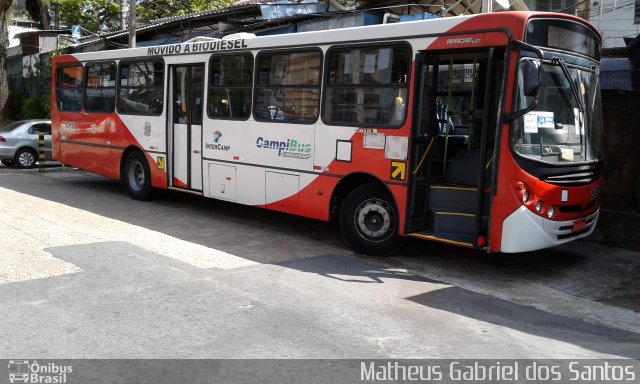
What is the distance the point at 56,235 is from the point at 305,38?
449cm

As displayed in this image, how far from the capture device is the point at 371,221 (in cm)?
796

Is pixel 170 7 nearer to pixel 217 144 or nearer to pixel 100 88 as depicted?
pixel 100 88

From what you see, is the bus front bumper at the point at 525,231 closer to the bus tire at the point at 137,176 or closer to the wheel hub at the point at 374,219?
the wheel hub at the point at 374,219

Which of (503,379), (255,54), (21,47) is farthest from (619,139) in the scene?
(21,47)

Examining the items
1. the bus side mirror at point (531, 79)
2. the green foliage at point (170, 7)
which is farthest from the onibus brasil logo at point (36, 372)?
the green foliage at point (170, 7)

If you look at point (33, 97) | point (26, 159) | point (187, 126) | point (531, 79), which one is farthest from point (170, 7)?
point (531, 79)

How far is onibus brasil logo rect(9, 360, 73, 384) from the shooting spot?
4.06 metres

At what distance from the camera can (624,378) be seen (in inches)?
171

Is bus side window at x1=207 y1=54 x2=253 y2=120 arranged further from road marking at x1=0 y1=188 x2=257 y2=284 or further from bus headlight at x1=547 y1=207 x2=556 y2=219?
bus headlight at x1=547 y1=207 x2=556 y2=219

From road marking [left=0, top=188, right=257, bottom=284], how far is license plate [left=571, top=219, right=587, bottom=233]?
12.9ft

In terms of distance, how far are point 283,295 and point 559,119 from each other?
3.76 metres

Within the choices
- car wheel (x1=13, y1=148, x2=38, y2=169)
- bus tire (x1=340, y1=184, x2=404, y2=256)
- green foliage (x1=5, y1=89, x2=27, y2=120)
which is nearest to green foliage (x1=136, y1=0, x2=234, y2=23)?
green foliage (x1=5, y1=89, x2=27, y2=120)

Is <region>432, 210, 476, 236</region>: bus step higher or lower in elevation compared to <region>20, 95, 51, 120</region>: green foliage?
lower

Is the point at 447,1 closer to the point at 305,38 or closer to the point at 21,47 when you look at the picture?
the point at 305,38
